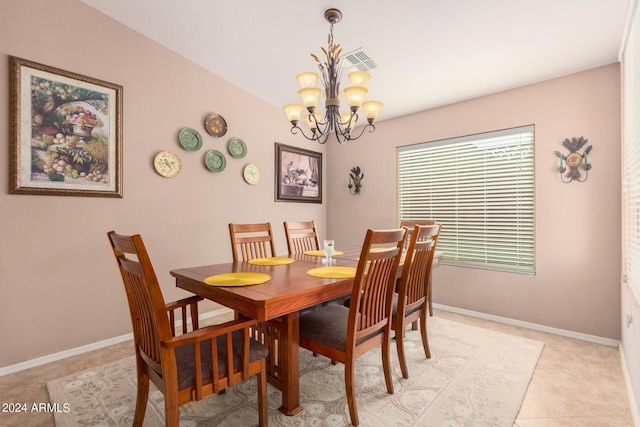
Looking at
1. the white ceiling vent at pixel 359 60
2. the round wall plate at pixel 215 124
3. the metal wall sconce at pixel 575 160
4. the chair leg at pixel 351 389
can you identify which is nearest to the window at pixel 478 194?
the metal wall sconce at pixel 575 160

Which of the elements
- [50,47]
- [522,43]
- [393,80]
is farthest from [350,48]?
[50,47]

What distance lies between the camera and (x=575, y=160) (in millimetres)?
2762

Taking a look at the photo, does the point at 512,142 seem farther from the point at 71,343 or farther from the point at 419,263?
the point at 71,343

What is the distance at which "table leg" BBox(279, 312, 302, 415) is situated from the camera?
5.54ft

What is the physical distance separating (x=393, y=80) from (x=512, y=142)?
4.65 ft

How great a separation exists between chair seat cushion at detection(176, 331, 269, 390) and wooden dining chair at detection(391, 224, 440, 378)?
96 centimetres

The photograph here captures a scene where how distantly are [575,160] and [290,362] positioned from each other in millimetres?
3036

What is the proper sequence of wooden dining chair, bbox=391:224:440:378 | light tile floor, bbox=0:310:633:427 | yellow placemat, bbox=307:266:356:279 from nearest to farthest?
light tile floor, bbox=0:310:633:427 → yellow placemat, bbox=307:266:356:279 → wooden dining chair, bbox=391:224:440:378

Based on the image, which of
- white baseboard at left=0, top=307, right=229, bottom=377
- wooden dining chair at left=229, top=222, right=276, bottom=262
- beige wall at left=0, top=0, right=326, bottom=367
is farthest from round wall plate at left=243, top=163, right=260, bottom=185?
white baseboard at left=0, top=307, right=229, bottom=377

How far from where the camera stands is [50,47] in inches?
95.2

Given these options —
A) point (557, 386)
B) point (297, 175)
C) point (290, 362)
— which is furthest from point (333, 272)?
point (297, 175)

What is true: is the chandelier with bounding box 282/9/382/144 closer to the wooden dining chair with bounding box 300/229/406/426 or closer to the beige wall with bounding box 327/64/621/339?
the wooden dining chair with bounding box 300/229/406/426

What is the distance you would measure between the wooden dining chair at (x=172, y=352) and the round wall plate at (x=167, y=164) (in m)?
1.80

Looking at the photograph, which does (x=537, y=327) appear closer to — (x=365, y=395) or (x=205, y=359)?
(x=365, y=395)
